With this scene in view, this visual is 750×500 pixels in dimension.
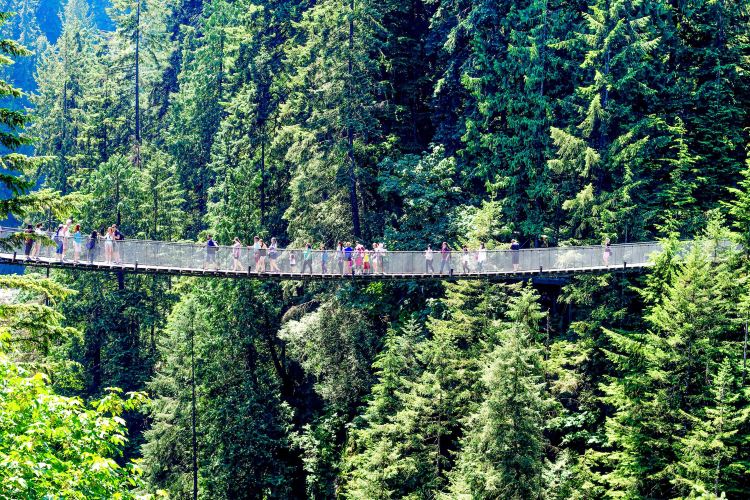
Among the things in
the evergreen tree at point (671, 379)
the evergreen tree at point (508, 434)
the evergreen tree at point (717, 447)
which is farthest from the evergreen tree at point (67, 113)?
the evergreen tree at point (717, 447)

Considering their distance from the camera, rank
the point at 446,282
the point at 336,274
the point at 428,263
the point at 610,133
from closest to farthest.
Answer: the point at 336,274 < the point at 428,263 < the point at 446,282 < the point at 610,133

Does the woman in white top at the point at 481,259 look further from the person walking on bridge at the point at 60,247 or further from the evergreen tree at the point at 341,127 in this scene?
the person walking on bridge at the point at 60,247

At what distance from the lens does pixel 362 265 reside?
1128 inches

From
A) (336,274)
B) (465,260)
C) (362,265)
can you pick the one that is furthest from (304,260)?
(465,260)

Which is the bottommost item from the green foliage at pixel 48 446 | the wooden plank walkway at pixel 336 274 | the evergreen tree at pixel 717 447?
the evergreen tree at pixel 717 447

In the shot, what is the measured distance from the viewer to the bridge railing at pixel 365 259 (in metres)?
27.4

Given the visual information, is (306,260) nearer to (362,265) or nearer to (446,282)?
(362,265)

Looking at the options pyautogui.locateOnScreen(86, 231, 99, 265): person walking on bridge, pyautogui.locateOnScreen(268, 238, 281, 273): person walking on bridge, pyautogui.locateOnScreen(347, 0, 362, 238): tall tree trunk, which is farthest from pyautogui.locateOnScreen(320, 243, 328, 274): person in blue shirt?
pyautogui.locateOnScreen(347, 0, 362, 238): tall tree trunk

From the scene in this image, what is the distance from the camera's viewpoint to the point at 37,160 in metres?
17.5

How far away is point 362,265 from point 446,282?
13.3ft

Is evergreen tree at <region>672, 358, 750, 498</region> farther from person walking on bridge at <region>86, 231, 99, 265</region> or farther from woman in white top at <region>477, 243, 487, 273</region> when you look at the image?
person walking on bridge at <region>86, 231, 99, 265</region>

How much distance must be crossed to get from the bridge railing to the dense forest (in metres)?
1.28

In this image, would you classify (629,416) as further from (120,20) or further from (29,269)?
(120,20)

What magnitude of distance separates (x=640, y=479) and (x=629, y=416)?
164 cm
